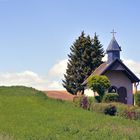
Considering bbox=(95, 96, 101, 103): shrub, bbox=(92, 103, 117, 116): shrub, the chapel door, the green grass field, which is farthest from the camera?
the chapel door

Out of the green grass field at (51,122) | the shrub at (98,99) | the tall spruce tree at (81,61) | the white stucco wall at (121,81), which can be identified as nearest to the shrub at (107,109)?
the green grass field at (51,122)

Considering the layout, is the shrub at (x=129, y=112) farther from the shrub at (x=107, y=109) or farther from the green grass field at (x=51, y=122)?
the green grass field at (x=51, y=122)

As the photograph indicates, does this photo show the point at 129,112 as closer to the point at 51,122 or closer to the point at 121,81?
the point at 51,122

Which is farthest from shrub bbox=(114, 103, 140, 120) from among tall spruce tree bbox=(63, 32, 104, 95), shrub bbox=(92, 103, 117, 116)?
tall spruce tree bbox=(63, 32, 104, 95)

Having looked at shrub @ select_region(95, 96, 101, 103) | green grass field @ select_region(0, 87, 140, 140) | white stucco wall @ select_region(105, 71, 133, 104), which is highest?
white stucco wall @ select_region(105, 71, 133, 104)

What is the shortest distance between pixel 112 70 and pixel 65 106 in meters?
16.3

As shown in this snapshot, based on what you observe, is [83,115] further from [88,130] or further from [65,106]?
[88,130]

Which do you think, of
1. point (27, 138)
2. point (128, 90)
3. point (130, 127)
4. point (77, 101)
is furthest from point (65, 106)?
point (128, 90)

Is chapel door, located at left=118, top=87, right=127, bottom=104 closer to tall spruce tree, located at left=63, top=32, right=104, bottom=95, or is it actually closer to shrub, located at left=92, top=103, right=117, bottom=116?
tall spruce tree, located at left=63, top=32, right=104, bottom=95

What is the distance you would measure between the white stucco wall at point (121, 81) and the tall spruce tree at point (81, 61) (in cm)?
1105

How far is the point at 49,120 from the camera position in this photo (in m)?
29.7

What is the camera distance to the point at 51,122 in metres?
28.8

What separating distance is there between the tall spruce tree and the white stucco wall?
11.1m

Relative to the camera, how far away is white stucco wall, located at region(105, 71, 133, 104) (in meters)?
52.4
